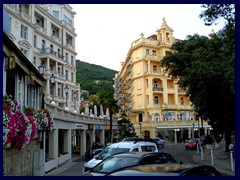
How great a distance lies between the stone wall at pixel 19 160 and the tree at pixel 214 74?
979cm

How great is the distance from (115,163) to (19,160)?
4.87m

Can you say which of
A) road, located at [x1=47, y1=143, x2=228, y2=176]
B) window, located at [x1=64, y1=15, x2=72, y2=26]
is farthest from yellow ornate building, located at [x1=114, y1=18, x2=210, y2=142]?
road, located at [x1=47, y1=143, x2=228, y2=176]

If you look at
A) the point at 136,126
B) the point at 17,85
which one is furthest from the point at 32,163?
the point at 136,126

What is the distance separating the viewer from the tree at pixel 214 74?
A: 612 inches

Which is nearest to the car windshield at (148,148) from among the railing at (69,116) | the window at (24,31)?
the railing at (69,116)

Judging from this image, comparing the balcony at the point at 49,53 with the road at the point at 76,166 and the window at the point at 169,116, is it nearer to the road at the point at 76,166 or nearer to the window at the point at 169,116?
the road at the point at 76,166

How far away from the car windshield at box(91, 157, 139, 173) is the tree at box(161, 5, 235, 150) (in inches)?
300

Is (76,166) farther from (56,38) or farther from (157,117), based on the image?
(157,117)

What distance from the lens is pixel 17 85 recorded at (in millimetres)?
12648

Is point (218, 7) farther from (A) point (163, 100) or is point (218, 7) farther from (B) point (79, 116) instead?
(A) point (163, 100)

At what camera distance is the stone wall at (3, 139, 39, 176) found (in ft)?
33.1

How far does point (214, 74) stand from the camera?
17.5m

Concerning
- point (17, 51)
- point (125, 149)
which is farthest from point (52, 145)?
point (17, 51)

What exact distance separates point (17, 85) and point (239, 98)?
359 inches
